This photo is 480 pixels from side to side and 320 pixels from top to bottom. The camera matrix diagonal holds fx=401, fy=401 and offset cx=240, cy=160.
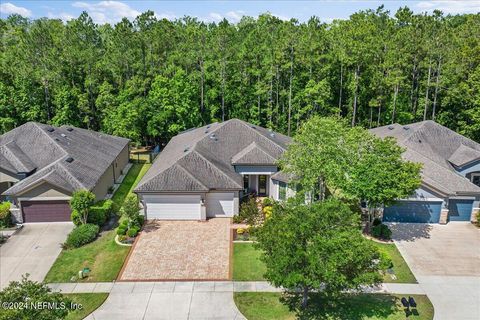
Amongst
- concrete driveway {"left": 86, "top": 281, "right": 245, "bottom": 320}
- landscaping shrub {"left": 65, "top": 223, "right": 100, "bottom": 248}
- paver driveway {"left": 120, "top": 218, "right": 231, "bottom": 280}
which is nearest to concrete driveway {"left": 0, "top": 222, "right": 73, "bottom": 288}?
landscaping shrub {"left": 65, "top": 223, "right": 100, "bottom": 248}

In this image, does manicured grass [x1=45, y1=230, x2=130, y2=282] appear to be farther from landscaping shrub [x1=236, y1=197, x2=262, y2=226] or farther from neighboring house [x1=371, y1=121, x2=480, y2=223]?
neighboring house [x1=371, y1=121, x2=480, y2=223]

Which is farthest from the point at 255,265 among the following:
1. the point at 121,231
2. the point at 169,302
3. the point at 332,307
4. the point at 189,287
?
the point at 121,231

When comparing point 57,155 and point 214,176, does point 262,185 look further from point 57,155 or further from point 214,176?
point 57,155

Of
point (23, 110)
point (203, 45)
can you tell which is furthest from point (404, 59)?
point (23, 110)

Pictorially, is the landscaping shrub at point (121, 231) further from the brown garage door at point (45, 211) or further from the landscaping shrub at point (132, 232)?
the brown garage door at point (45, 211)

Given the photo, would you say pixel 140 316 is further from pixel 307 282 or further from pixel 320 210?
pixel 320 210

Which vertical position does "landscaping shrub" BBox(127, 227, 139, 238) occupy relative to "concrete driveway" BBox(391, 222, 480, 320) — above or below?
above
